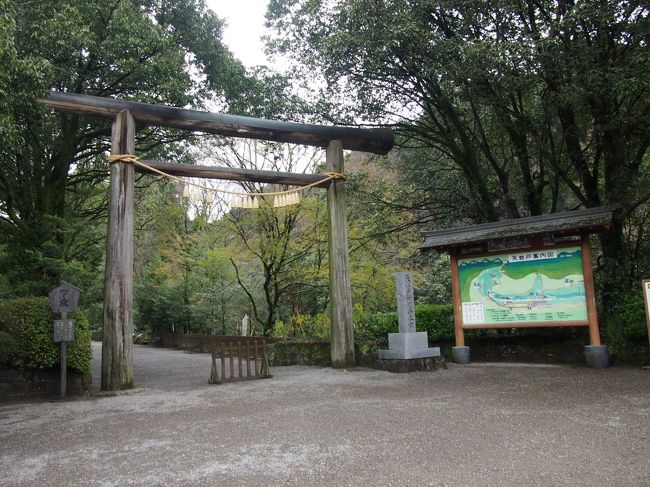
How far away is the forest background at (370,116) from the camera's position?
311 inches

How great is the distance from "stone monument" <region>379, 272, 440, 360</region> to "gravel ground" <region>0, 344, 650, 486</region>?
4.57ft

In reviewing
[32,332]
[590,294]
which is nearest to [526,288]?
[590,294]

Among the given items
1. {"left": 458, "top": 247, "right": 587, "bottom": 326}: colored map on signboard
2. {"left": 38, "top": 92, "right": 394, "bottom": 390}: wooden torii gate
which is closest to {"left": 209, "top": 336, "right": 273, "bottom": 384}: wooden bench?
{"left": 38, "top": 92, "right": 394, "bottom": 390}: wooden torii gate

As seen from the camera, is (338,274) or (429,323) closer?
(338,274)

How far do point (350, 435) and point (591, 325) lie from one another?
6.09 m

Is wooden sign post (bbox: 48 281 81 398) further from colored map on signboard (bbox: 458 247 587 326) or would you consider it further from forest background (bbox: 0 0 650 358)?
colored map on signboard (bbox: 458 247 587 326)

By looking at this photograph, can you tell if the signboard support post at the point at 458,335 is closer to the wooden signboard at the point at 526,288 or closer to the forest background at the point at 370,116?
the wooden signboard at the point at 526,288

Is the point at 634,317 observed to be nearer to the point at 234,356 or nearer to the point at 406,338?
the point at 406,338

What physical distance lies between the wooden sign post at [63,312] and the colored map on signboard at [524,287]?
7.50 meters

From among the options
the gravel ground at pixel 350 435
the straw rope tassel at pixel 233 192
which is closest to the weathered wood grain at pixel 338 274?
the straw rope tassel at pixel 233 192

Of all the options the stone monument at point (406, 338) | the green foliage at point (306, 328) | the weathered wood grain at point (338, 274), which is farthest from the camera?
the green foliage at point (306, 328)

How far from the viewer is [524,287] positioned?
9.06 m

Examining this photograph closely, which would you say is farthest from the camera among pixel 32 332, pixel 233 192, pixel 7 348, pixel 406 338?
pixel 406 338

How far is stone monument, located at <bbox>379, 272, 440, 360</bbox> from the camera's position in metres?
8.71
